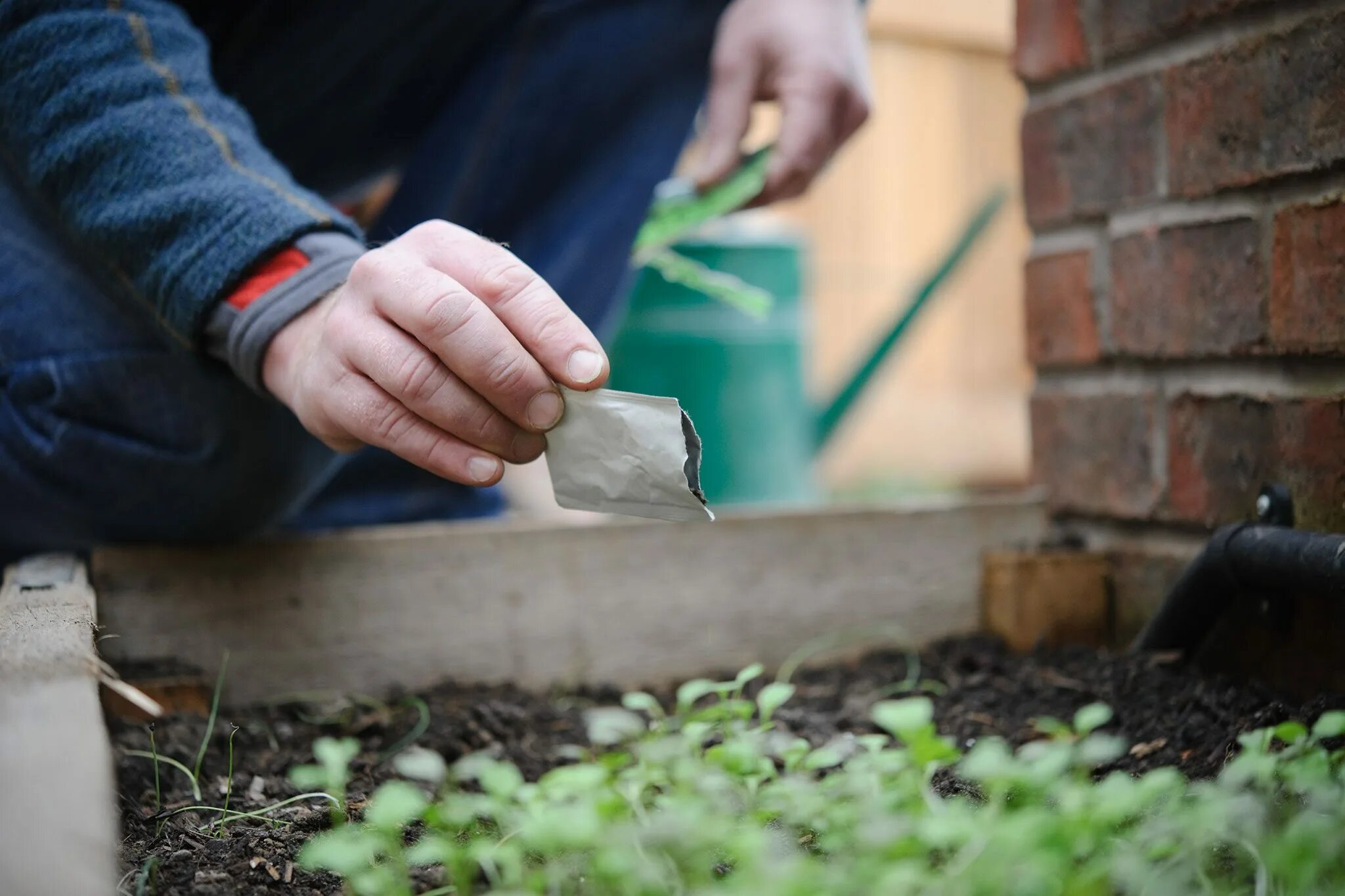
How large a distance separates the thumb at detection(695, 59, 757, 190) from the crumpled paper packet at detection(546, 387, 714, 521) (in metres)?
0.64

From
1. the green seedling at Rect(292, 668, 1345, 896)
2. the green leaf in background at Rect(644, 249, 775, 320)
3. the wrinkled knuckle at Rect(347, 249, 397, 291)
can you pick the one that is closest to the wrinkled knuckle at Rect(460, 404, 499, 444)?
the wrinkled knuckle at Rect(347, 249, 397, 291)

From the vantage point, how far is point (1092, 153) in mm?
1047

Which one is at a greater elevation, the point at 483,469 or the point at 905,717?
the point at 483,469

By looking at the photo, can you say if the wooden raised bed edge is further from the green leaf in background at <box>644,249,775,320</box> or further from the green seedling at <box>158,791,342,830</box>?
the green leaf in background at <box>644,249,775,320</box>

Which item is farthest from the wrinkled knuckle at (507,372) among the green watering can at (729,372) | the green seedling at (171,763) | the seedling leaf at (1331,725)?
the green watering can at (729,372)

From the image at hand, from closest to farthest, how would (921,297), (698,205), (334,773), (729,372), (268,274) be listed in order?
(334,773) < (268,274) < (698,205) < (921,297) < (729,372)

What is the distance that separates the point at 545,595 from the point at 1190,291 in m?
0.66

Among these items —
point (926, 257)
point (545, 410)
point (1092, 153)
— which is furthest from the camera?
point (926, 257)

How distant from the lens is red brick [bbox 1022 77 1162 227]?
38.4 inches

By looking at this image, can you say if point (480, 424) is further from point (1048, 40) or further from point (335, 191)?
point (335, 191)

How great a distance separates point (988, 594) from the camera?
1.15 m

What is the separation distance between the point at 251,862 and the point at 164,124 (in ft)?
1.84

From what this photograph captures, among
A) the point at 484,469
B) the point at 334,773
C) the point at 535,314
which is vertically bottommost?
the point at 334,773

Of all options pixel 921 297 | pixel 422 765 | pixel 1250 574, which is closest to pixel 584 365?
pixel 422 765
